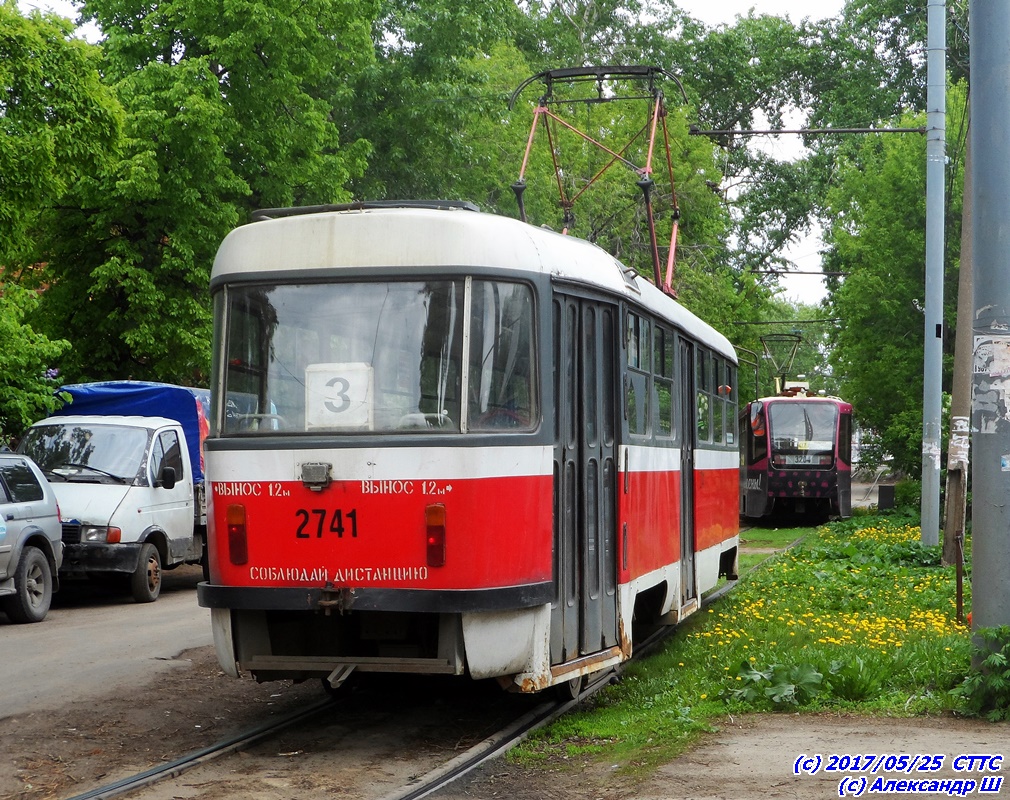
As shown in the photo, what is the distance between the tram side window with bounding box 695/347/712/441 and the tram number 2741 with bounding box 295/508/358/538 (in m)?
5.89

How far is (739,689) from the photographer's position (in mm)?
8750

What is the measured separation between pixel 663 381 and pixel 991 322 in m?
3.07

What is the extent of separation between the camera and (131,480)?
16078 millimetres

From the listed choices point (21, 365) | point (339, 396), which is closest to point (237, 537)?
point (339, 396)

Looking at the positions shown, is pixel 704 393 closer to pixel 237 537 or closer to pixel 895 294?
pixel 237 537

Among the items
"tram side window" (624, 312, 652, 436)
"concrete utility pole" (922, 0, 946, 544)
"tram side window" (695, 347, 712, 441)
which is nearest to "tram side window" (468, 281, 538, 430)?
"tram side window" (624, 312, 652, 436)

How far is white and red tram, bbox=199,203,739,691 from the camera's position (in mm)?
7477

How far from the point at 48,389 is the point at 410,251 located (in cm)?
1178

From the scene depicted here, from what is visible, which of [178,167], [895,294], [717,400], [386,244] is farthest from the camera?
[895,294]

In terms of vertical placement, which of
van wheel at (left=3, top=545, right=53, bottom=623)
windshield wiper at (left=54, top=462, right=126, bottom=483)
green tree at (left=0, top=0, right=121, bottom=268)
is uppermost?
green tree at (left=0, top=0, right=121, bottom=268)

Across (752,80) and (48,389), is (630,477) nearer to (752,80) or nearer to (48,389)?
(48,389)

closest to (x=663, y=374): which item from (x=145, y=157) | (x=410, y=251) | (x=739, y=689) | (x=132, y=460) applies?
(x=739, y=689)

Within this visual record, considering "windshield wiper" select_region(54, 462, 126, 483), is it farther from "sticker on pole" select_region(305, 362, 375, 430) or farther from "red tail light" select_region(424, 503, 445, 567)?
"red tail light" select_region(424, 503, 445, 567)

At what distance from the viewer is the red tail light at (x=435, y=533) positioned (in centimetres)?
742
